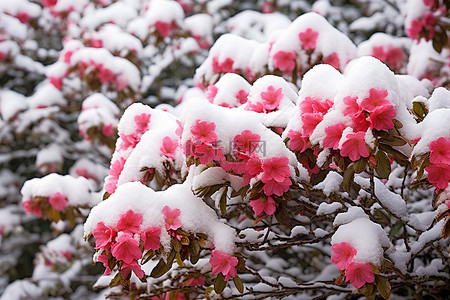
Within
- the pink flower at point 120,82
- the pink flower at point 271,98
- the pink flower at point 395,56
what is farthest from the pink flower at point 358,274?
the pink flower at point 120,82

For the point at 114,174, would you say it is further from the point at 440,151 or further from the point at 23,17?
the point at 23,17

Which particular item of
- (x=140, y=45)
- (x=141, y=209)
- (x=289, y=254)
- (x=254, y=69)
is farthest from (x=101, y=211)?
(x=140, y=45)

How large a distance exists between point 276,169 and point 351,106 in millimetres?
258

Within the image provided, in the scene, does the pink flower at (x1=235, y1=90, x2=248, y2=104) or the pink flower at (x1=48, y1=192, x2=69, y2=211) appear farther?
the pink flower at (x1=48, y1=192, x2=69, y2=211)

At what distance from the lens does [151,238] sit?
1.33 m

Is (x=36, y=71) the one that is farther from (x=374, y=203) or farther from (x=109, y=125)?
(x=374, y=203)

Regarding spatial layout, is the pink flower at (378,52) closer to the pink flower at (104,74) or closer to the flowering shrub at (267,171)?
the flowering shrub at (267,171)

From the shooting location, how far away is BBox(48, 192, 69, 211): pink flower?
2.25 m

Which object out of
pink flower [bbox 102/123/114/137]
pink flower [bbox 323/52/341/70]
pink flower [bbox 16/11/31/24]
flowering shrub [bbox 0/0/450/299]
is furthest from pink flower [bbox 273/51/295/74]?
Result: pink flower [bbox 16/11/31/24]

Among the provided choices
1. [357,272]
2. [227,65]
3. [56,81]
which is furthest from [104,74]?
[357,272]

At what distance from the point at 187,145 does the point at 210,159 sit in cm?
8

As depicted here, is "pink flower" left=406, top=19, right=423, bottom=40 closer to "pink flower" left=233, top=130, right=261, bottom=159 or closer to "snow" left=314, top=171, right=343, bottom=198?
"snow" left=314, top=171, right=343, bottom=198

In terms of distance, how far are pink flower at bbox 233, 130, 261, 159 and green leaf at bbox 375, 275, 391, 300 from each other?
0.48 metres

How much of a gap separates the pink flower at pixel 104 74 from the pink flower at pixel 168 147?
156cm
